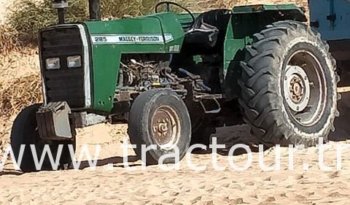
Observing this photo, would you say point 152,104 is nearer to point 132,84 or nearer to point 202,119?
point 132,84

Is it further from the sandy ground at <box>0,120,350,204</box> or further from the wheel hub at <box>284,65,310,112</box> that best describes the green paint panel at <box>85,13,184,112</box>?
the wheel hub at <box>284,65,310,112</box>

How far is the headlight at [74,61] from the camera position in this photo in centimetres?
1062

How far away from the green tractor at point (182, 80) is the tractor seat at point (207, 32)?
0.01 m

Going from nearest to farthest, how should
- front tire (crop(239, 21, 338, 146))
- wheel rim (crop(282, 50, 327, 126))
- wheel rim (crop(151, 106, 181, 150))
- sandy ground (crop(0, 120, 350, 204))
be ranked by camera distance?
1. sandy ground (crop(0, 120, 350, 204))
2. wheel rim (crop(151, 106, 181, 150))
3. front tire (crop(239, 21, 338, 146))
4. wheel rim (crop(282, 50, 327, 126))

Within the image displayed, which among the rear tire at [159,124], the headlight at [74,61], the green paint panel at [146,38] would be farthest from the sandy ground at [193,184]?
the headlight at [74,61]

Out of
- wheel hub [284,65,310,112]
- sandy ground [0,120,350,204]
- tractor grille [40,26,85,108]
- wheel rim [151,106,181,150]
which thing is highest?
tractor grille [40,26,85,108]

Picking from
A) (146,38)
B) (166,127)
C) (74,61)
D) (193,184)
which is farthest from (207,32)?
(193,184)

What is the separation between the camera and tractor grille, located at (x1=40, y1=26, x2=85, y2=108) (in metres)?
Result: 10.6

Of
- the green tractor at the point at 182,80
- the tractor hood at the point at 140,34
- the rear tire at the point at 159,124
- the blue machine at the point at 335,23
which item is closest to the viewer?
the rear tire at the point at 159,124

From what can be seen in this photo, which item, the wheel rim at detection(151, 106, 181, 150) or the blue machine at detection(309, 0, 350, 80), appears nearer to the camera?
the wheel rim at detection(151, 106, 181, 150)

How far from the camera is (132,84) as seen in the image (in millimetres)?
11047

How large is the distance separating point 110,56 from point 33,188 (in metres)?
2.16

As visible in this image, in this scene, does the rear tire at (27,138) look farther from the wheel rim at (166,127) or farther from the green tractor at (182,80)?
the wheel rim at (166,127)

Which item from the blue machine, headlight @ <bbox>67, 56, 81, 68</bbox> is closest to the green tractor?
headlight @ <bbox>67, 56, 81, 68</bbox>
